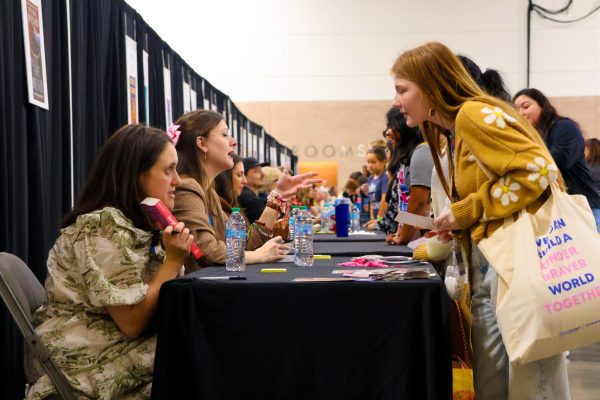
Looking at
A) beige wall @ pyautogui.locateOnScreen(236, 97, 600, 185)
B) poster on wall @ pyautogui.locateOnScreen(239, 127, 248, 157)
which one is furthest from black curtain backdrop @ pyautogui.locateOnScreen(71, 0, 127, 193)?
beige wall @ pyautogui.locateOnScreen(236, 97, 600, 185)

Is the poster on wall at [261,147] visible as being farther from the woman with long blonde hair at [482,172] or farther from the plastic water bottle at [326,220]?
the woman with long blonde hair at [482,172]

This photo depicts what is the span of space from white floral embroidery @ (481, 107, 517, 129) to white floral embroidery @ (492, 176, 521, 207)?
5.4 inches

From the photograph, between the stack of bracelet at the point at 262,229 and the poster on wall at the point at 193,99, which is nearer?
the stack of bracelet at the point at 262,229

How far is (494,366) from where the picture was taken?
2045 mm

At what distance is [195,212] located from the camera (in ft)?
8.16

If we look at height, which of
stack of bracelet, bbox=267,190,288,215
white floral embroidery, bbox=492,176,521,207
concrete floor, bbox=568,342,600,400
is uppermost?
white floral embroidery, bbox=492,176,521,207

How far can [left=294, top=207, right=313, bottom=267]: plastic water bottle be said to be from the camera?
2373mm

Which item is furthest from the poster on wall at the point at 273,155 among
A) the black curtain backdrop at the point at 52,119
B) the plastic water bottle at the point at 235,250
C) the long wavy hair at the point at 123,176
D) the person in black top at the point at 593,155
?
the long wavy hair at the point at 123,176

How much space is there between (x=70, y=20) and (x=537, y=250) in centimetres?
230

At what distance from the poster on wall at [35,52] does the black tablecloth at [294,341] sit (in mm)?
1161

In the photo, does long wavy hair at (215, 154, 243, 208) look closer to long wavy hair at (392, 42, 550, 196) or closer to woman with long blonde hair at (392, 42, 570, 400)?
woman with long blonde hair at (392, 42, 570, 400)

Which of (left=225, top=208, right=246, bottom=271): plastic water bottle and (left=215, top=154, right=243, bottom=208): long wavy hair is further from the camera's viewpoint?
(left=215, top=154, right=243, bottom=208): long wavy hair

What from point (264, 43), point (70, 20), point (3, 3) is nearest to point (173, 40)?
point (264, 43)

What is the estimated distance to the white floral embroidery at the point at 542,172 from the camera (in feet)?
5.96
